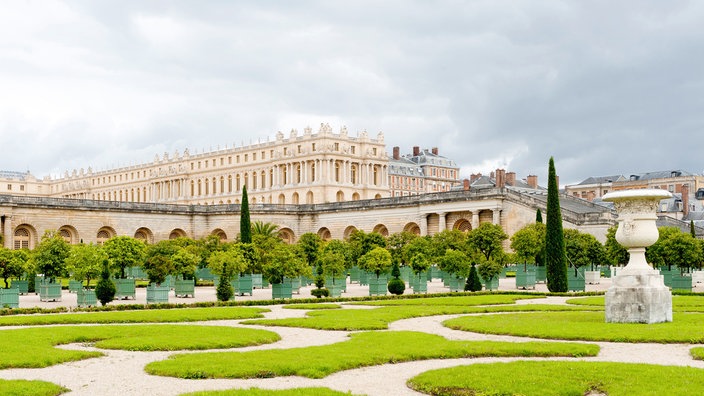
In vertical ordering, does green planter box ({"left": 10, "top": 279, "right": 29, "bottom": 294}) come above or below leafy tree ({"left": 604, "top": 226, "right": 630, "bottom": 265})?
below

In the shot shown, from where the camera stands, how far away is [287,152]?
11338 cm

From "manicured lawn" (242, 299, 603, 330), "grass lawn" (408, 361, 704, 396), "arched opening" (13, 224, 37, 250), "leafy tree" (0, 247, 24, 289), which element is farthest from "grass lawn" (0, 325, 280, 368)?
"arched opening" (13, 224, 37, 250)

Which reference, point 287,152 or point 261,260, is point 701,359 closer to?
point 261,260

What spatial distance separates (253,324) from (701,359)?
11866 millimetres

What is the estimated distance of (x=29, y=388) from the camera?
A: 12.7 m

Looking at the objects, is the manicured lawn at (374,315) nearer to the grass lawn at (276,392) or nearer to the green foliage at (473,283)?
the grass lawn at (276,392)

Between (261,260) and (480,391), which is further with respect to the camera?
(261,260)

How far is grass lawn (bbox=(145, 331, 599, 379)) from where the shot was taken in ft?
47.0

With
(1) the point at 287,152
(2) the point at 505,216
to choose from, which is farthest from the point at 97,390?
(1) the point at 287,152

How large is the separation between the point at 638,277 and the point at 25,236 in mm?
62291

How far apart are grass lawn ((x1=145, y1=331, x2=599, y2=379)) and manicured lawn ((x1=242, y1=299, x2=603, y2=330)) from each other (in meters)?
3.09

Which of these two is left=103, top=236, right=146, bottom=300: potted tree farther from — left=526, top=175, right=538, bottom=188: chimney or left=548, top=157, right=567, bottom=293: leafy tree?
left=526, top=175, right=538, bottom=188: chimney

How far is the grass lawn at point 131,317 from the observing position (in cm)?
2441

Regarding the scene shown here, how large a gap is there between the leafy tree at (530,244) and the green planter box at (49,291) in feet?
95.4
